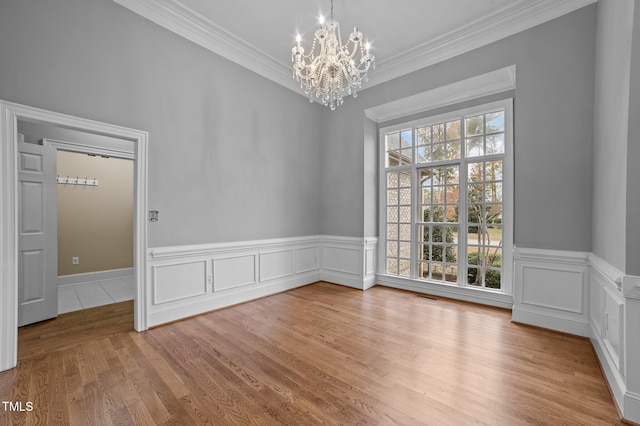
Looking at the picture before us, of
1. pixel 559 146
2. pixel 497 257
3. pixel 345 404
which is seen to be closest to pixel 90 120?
pixel 345 404

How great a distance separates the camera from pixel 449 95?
4098 millimetres

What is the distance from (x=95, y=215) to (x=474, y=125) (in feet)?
23.1

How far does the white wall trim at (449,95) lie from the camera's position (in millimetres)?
3577

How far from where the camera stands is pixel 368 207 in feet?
15.6

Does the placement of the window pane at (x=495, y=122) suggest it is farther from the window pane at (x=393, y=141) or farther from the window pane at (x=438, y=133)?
the window pane at (x=393, y=141)

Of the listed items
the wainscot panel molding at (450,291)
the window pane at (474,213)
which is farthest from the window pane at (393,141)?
the wainscot panel molding at (450,291)

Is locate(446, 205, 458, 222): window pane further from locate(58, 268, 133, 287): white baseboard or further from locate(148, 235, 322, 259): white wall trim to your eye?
locate(58, 268, 133, 287): white baseboard

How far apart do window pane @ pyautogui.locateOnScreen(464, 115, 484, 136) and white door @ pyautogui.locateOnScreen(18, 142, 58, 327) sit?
560 cm

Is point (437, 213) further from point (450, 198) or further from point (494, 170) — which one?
point (494, 170)

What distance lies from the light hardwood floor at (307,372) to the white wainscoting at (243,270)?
305mm

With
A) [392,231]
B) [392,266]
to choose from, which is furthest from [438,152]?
[392,266]

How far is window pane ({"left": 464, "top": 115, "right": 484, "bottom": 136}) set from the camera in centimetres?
398

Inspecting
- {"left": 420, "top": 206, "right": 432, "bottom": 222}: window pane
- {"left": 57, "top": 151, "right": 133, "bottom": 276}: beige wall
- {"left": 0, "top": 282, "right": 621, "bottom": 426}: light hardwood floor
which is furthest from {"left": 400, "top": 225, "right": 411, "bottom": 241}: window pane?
{"left": 57, "top": 151, "right": 133, "bottom": 276}: beige wall

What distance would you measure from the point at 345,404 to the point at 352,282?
9.70ft
